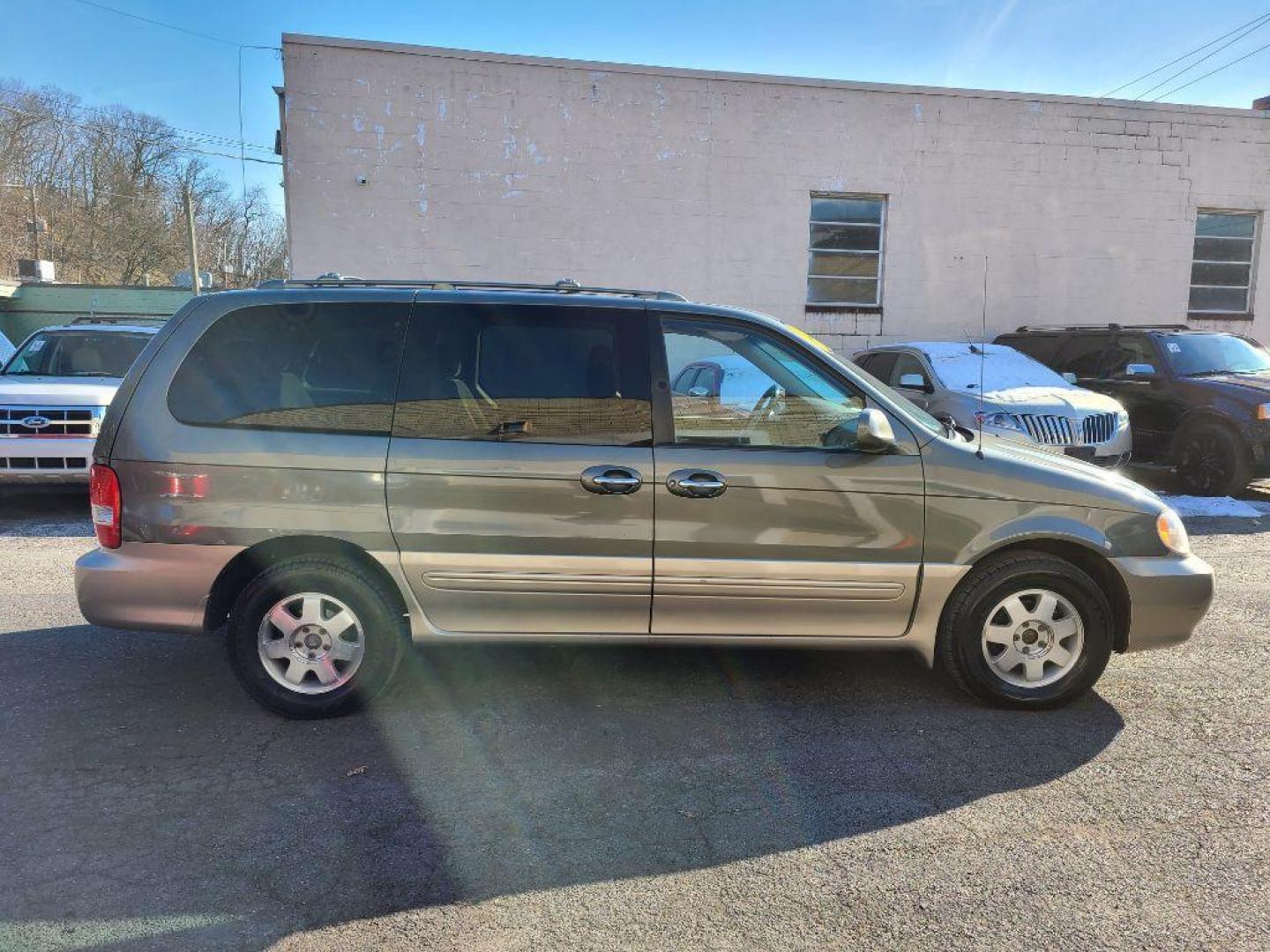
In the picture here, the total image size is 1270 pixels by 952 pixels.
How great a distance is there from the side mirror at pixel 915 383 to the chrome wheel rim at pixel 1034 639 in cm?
564

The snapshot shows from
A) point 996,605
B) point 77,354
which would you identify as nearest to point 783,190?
point 77,354

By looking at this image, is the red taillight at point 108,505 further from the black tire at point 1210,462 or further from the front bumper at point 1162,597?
the black tire at point 1210,462

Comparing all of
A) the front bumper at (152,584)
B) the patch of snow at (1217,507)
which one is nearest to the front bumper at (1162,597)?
the front bumper at (152,584)

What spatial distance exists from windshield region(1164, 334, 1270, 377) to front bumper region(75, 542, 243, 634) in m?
10.2

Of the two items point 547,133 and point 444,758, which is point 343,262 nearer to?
point 547,133

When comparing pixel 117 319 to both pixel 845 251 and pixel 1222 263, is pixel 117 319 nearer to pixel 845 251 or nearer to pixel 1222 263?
pixel 845 251

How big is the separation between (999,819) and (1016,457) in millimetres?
1625

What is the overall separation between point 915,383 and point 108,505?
7.79m

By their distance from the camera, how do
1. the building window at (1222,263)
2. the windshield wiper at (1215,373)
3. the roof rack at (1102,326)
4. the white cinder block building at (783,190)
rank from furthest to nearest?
the building window at (1222,263) → the white cinder block building at (783,190) → the roof rack at (1102,326) → the windshield wiper at (1215,373)

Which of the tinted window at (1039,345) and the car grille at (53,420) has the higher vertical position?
the tinted window at (1039,345)

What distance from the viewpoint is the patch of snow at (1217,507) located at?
8734 mm

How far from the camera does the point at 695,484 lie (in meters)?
3.75

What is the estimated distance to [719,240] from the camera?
13164 millimetres

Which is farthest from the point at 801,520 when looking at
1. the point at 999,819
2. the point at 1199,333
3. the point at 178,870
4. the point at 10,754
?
the point at 1199,333
